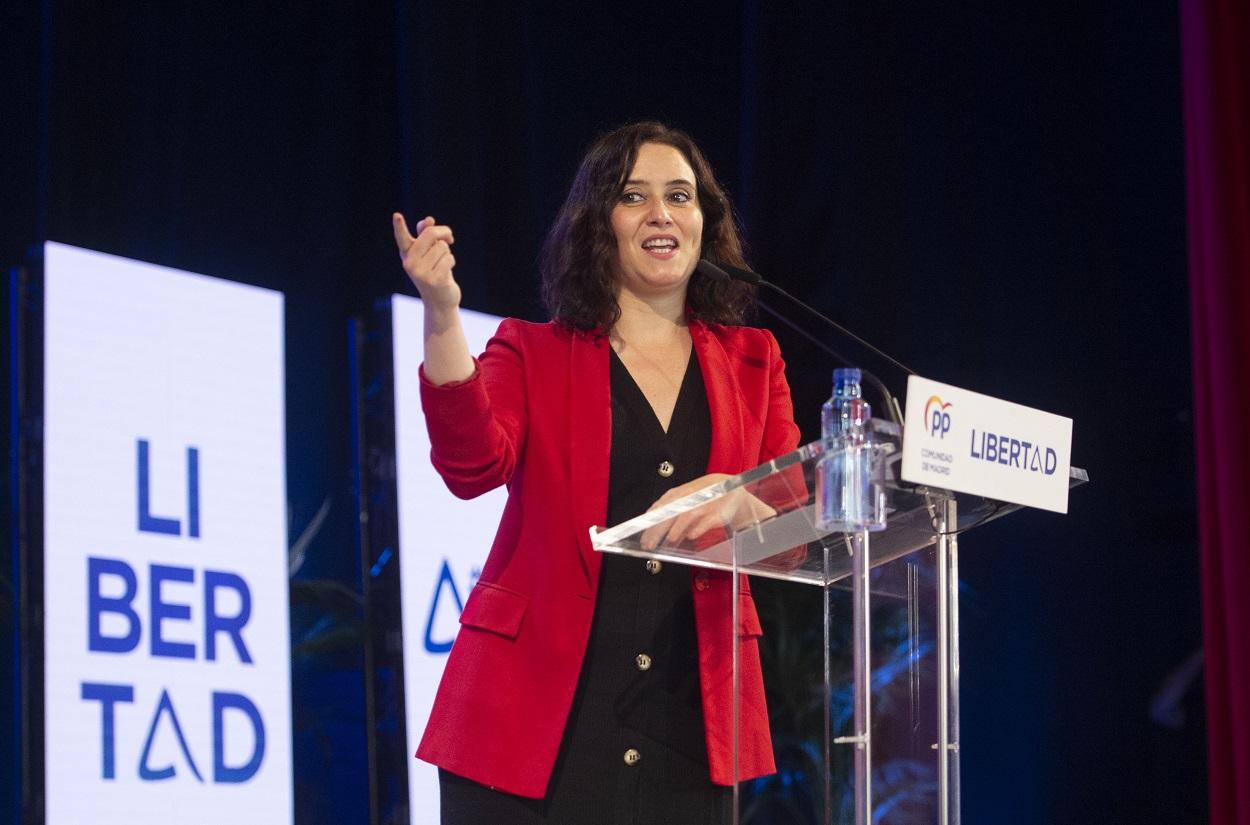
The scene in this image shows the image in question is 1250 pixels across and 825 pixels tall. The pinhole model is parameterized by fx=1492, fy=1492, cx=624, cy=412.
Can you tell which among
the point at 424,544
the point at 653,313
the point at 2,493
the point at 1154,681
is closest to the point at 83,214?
the point at 2,493

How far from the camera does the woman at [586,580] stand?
1.87m

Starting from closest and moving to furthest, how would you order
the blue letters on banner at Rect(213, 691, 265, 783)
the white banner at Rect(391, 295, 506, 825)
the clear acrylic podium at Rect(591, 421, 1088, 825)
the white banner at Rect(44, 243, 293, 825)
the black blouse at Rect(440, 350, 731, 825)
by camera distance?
the clear acrylic podium at Rect(591, 421, 1088, 825) → the black blouse at Rect(440, 350, 731, 825) → the white banner at Rect(44, 243, 293, 825) → the blue letters on banner at Rect(213, 691, 265, 783) → the white banner at Rect(391, 295, 506, 825)

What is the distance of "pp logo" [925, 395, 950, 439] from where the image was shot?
55.7 inches

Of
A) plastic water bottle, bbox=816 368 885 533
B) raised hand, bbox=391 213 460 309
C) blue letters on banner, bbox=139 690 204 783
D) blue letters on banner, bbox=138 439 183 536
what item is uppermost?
raised hand, bbox=391 213 460 309

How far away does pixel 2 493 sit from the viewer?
2.97 metres

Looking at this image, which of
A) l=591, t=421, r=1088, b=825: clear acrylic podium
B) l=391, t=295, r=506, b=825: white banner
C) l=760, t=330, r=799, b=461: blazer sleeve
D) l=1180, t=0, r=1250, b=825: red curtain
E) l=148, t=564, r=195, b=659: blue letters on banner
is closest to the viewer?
l=591, t=421, r=1088, b=825: clear acrylic podium

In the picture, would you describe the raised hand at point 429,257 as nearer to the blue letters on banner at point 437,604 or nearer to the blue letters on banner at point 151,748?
the blue letters on banner at point 151,748

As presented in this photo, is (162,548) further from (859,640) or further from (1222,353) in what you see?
(1222,353)

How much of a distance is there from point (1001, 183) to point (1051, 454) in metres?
2.54

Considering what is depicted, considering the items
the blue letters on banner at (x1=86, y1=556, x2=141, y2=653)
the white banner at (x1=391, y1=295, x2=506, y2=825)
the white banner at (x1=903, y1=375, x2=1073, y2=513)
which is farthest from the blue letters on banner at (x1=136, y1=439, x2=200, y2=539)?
the white banner at (x1=903, y1=375, x2=1073, y2=513)

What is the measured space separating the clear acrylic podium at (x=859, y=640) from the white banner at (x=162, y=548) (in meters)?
1.29

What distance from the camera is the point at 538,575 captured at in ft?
6.40

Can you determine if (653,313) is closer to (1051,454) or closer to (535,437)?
(535,437)

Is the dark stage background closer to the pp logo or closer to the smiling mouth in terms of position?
the smiling mouth
